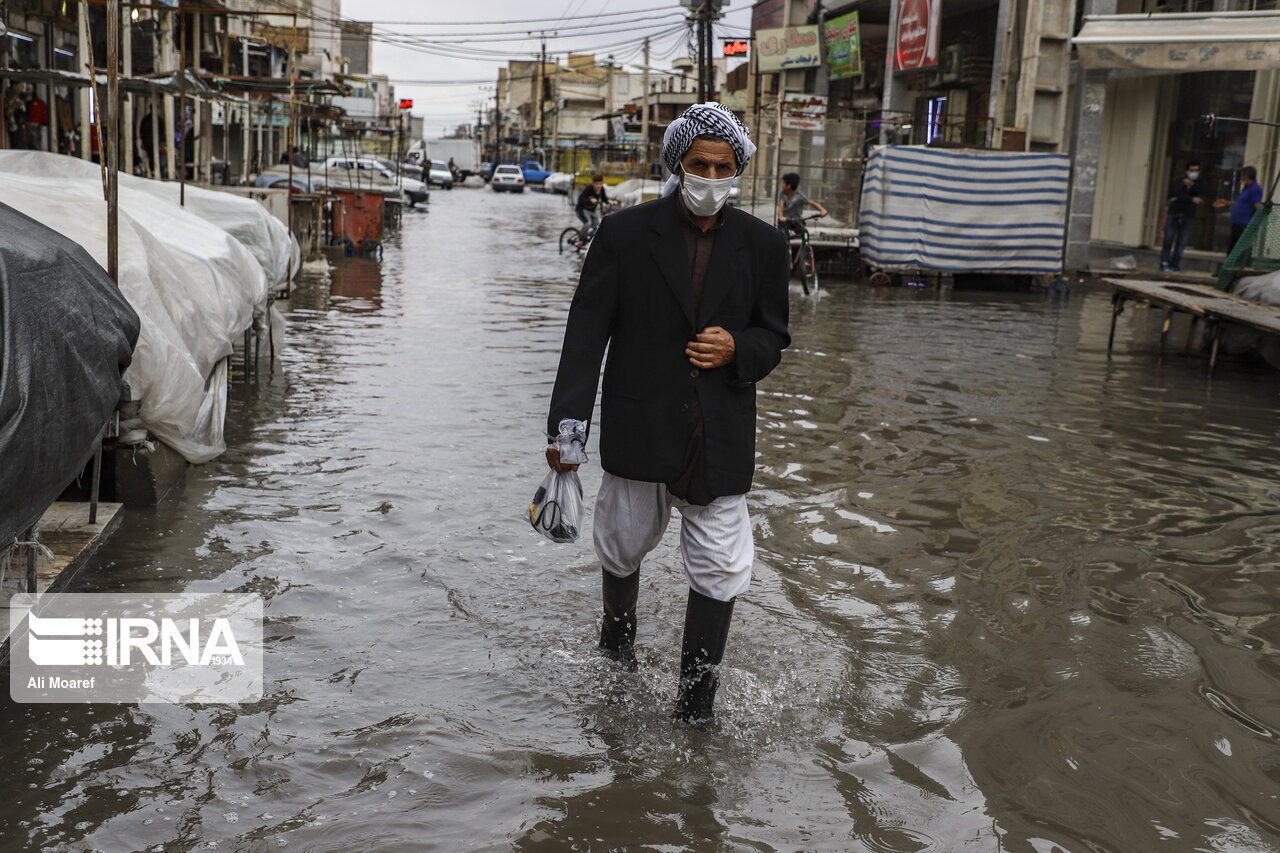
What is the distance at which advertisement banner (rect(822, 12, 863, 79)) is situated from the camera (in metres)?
29.6

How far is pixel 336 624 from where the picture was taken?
14.9 feet

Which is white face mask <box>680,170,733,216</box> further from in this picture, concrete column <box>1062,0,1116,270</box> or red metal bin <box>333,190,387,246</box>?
red metal bin <box>333,190,387,246</box>

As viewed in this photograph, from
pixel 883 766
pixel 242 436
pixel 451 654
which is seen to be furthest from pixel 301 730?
pixel 242 436

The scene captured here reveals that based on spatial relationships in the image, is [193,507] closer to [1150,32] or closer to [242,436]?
[242,436]

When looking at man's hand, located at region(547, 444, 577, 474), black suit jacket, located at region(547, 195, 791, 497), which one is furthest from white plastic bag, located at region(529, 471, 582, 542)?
black suit jacket, located at region(547, 195, 791, 497)

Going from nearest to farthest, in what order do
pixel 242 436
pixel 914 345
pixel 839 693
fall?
pixel 839 693, pixel 242 436, pixel 914 345

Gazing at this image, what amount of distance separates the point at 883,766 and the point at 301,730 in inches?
67.7

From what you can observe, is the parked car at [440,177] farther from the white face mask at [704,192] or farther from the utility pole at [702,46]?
the white face mask at [704,192]

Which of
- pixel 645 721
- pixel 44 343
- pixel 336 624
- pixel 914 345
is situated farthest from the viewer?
pixel 914 345

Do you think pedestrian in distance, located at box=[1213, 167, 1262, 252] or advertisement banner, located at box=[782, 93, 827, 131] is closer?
pedestrian in distance, located at box=[1213, 167, 1262, 252]

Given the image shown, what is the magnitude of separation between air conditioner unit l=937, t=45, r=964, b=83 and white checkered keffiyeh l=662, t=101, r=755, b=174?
2522cm

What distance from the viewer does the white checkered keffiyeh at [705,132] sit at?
3549 mm

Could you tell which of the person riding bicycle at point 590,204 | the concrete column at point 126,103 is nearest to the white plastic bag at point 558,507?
the concrete column at point 126,103

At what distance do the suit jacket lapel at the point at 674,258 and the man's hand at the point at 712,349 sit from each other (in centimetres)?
8
